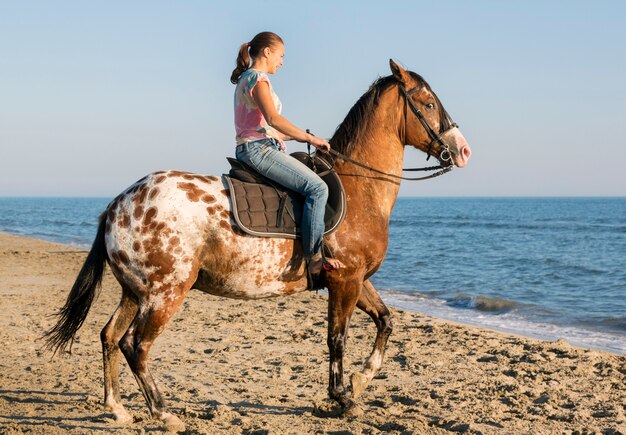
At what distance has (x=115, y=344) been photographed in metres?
5.36

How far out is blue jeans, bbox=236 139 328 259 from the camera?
5160 millimetres

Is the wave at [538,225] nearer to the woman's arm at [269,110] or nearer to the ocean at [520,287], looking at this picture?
the ocean at [520,287]

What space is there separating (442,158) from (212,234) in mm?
2137

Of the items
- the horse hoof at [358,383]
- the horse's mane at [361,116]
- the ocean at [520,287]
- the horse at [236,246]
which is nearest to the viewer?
the horse at [236,246]

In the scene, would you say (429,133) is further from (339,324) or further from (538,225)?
(538,225)

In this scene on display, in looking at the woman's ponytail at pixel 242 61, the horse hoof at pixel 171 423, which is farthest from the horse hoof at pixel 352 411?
the woman's ponytail at pixel 242 61

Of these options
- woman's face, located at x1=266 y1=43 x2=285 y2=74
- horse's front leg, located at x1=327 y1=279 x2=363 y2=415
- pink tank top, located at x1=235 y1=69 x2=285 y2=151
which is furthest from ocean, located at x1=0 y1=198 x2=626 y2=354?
woman's face, located at x1=266 y1=43 x2=285 y2=74

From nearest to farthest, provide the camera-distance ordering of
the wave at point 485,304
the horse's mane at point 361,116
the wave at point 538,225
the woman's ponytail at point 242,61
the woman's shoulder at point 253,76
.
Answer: the woman's shoulder at point 253,76 < the woman's ponytail at point 242,61 < the horse's mane at point 361,116 < the wave at point 485,304 < the wave at point 538,225

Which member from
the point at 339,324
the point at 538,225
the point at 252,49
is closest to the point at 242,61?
the point at 252,49

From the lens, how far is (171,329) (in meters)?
9.48

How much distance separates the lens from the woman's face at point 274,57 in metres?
5.26

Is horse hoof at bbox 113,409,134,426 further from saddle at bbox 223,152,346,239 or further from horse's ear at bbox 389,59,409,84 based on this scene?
horse's ear at bbox 389,59,409,84

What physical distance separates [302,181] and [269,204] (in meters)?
0.33

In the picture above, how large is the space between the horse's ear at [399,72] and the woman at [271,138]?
0.92 metres
